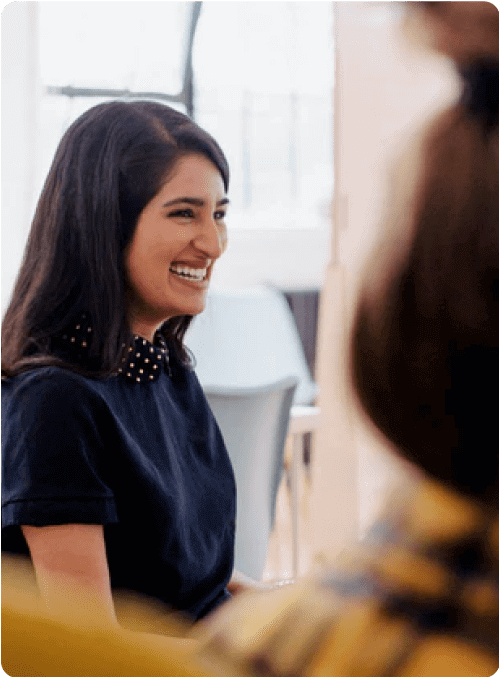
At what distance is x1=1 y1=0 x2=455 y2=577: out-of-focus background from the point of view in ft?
2.13

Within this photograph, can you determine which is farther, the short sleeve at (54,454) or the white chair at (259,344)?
the white chair at (259,344)

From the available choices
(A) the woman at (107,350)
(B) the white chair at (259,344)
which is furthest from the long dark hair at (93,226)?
(B) the white chair at (259,344)

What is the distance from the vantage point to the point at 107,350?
0.61m

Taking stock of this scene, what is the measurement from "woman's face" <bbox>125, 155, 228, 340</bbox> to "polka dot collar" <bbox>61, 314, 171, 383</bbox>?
0.01 meters

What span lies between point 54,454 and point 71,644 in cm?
15

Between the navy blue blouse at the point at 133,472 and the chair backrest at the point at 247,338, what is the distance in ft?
0.10

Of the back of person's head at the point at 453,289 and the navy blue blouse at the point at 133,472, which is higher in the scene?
the back of person's head at the point at 453,289

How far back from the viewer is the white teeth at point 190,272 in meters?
0.63

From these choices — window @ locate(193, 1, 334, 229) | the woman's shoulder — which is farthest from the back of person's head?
the woman's shoulder

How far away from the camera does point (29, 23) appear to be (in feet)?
2.22

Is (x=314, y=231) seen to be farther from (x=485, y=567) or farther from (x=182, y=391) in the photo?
(x=485, y=567)

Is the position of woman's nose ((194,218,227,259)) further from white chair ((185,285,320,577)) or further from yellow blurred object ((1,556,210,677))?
yellow blurred object ((1,556,210,677))

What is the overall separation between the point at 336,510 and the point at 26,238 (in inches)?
13.4

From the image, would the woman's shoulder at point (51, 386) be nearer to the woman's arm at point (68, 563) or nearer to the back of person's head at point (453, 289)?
the woman's arm at point (68, 563)
